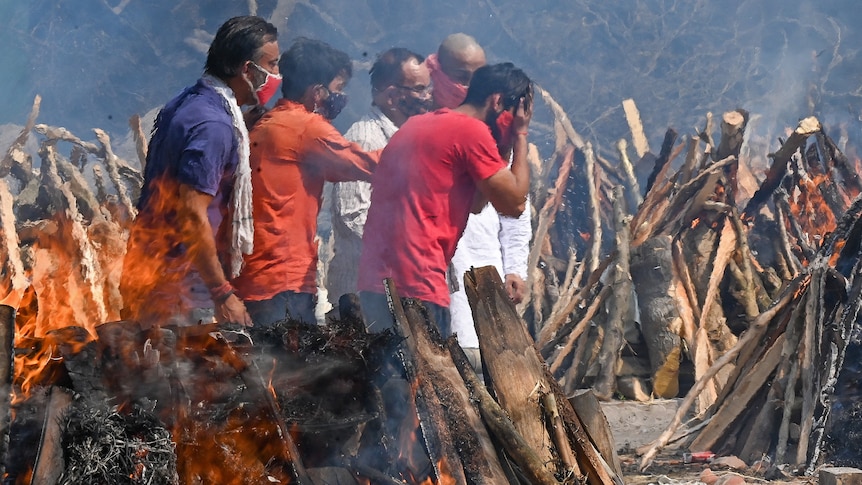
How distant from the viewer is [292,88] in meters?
4.76

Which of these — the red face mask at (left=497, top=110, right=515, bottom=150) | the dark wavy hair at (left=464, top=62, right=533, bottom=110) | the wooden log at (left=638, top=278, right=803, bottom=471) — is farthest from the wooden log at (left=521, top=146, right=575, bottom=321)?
the dark wavy hair at (left=464, top=62, right=533, bottom=110)

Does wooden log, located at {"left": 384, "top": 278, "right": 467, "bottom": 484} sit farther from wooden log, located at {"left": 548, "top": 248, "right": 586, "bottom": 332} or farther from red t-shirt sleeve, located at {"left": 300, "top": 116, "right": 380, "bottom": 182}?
wooden log, located at {"left": 548, "top": 248, "right": 586, "bottom": 332}

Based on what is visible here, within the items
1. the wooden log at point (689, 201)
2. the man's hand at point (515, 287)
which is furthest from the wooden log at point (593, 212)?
the man's hand at point (515, 287)

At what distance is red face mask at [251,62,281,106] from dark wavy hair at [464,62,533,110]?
1252mm

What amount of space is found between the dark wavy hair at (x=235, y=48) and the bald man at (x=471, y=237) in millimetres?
1707

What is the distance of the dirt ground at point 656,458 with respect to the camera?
4.34 meters

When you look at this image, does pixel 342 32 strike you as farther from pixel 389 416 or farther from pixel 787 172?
pixel 389 416

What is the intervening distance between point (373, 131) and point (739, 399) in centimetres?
293

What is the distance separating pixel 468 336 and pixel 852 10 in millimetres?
14310

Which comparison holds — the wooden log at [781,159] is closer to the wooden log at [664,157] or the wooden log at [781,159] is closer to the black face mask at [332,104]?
the wooden log at [664,157]

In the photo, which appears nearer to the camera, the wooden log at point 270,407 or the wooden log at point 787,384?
the wooden log at point 270,407

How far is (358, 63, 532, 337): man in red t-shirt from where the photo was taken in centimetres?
457

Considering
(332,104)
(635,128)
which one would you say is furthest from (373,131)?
(635,128)

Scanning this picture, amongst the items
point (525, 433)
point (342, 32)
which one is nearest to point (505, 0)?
point (342, 32)
